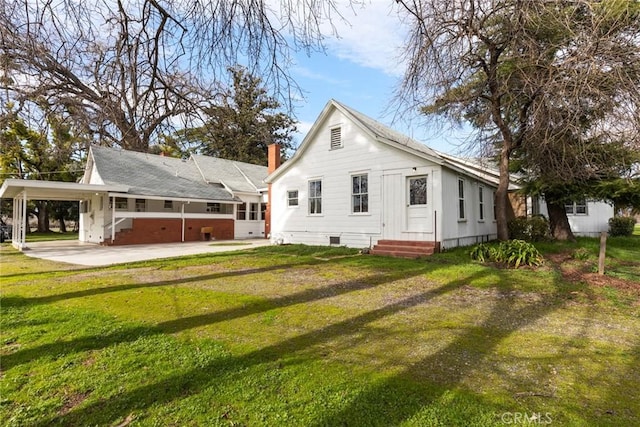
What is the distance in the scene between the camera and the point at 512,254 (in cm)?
987

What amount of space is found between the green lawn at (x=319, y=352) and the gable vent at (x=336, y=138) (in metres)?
8.33

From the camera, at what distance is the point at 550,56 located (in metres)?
5.36

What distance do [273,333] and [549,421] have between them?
2.89 m

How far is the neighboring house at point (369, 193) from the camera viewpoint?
12.2m

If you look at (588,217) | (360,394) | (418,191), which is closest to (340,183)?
(418,191)

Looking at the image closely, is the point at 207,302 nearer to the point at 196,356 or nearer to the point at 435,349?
the point at 196,356

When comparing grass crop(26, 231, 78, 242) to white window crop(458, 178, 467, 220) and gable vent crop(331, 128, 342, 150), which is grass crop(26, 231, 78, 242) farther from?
white window crop(458, 178, 467, 220)

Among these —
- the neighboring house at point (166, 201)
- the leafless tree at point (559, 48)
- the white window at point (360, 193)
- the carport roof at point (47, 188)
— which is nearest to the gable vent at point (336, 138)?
the white window at point (360, 193)

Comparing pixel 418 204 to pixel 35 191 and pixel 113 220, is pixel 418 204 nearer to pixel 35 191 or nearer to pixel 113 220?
pixel 113 220

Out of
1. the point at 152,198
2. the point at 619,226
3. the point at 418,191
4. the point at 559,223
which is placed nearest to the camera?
the point at 418,191

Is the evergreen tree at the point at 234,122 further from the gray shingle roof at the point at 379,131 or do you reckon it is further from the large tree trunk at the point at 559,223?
the large tree trunk at the point at 559,223

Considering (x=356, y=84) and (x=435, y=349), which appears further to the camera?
(x=356, y=84)

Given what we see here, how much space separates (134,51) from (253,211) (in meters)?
21.2

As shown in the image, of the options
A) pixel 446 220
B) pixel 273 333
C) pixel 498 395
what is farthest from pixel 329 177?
pixel 498 395
